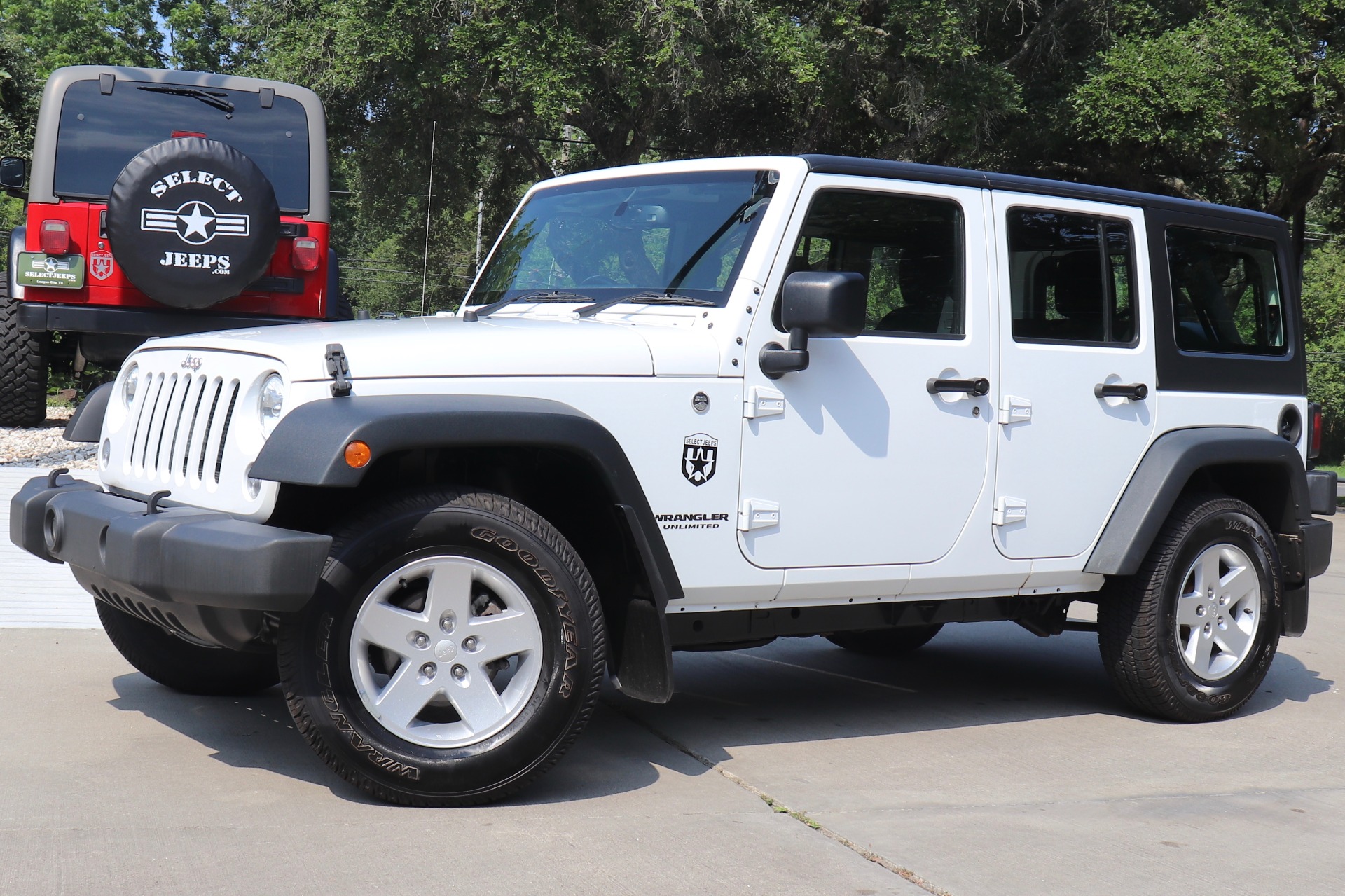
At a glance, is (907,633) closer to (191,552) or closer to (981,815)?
(981,815)

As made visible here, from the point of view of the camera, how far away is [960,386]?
16.1ft

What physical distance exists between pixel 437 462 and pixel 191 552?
0.84 m

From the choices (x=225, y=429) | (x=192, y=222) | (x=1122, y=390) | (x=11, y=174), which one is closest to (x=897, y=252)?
(x=1122, y=390)

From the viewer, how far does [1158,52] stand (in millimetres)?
16109

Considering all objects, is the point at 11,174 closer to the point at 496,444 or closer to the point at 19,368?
the point at 19,368

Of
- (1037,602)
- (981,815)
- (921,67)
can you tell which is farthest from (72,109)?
(921,67)

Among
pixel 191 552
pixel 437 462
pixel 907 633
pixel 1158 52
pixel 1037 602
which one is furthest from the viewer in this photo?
pixel 1158 52

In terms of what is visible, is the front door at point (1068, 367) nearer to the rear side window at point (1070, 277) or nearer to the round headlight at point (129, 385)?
the rear side window at point (1070, 277)

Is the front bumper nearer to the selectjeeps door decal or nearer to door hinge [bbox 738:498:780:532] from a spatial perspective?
the selectjeeps door decal

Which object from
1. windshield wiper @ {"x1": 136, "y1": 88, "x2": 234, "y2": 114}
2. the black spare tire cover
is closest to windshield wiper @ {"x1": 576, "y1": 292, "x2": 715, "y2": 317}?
the black spare tire cover

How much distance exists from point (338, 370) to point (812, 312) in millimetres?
1444

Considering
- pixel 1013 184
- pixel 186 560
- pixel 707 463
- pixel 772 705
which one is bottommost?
pixel 772 705

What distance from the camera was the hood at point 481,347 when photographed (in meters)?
3.90

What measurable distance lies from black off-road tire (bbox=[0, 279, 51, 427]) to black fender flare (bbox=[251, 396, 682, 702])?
9.43 meters
